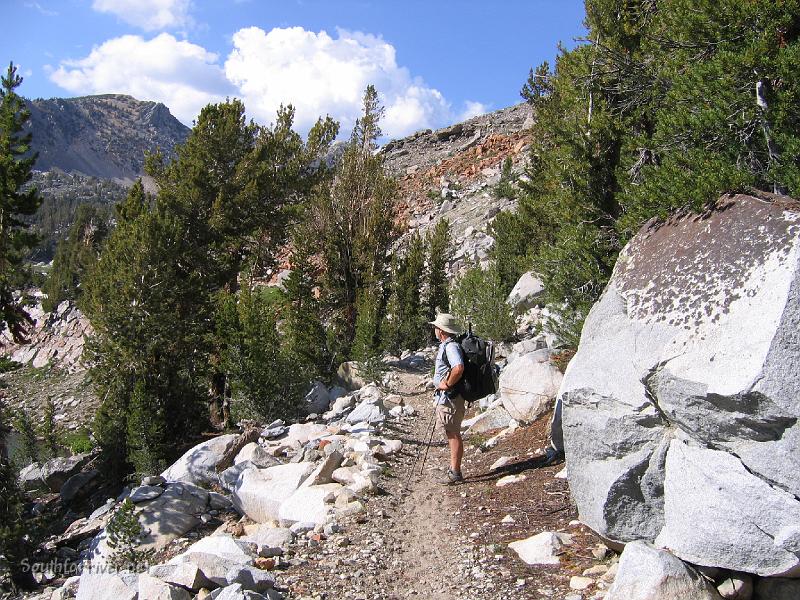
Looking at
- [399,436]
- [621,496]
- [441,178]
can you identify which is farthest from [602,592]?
[441,178]

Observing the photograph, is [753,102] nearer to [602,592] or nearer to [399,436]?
[602,592]

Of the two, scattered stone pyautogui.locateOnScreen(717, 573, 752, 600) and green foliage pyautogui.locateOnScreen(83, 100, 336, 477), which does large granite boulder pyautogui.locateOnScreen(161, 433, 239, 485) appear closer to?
green foliage pyautogui.locateOnScreen(83, 100, 336, 477)

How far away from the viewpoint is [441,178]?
42969 millimetres

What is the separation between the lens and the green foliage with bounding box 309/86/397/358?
16.8 metres

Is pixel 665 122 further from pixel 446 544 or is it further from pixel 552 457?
pixel 446 544

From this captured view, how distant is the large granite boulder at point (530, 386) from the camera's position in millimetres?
8336

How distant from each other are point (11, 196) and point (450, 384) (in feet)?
31.2

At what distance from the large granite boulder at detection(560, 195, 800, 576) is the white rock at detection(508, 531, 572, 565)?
476 mm

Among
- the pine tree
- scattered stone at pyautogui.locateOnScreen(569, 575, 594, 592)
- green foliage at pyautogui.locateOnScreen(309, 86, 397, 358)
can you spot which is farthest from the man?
green foliage at pyautogui.locateOnScreen(309, 86, 397, 358)

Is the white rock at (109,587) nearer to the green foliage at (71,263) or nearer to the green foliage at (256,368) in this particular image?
the green foliage at (256,368)

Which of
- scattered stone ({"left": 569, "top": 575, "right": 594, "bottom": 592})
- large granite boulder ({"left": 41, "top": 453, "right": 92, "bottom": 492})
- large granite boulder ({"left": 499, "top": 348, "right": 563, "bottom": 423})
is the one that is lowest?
large granite boulder ({"left": 41, "top": 453, "right": 92, "bottom": 492})

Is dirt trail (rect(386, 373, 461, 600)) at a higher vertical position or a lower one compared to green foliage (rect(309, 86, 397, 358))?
lower

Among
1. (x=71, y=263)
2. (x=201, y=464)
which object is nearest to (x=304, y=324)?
(x=201, y=464)

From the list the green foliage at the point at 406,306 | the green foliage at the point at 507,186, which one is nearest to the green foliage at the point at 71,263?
the green foliage at the point at 507,186
